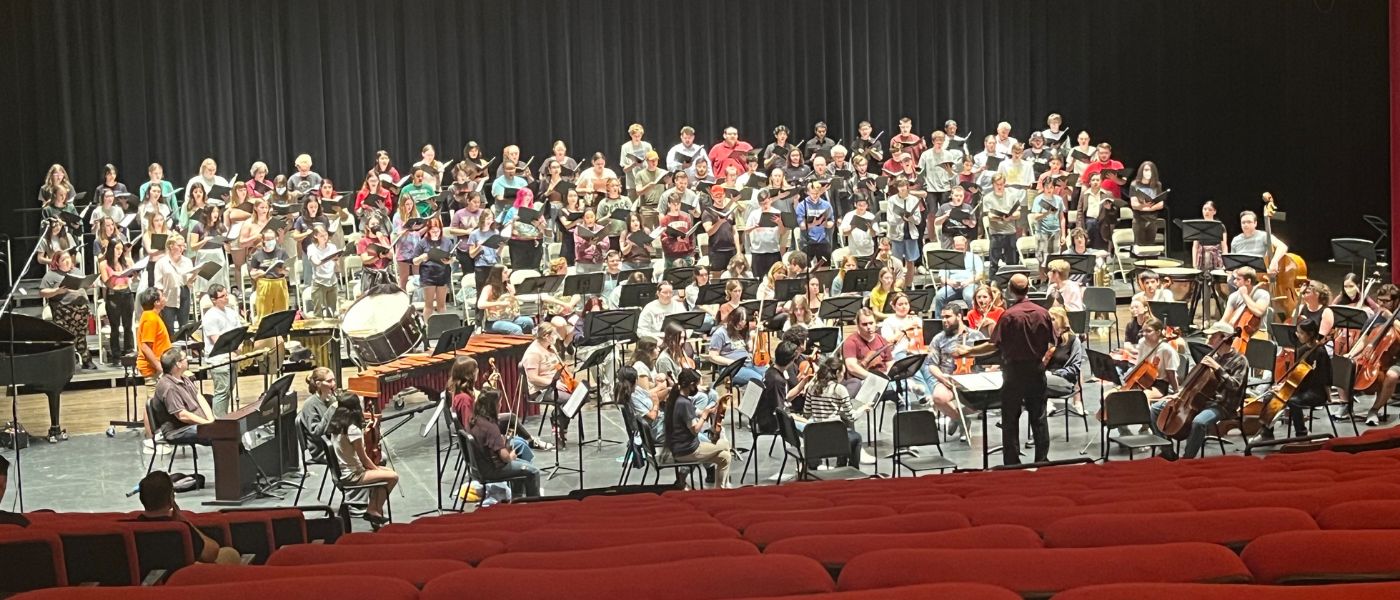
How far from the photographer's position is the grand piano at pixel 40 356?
12883 millimetres

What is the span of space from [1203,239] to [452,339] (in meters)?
9.27

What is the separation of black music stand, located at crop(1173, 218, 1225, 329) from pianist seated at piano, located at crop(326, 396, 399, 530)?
10271 mm

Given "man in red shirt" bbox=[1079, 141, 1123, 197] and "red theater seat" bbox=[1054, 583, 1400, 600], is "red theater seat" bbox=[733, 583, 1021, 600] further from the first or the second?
"man in red shirt" bbox=[1079, 141, 1123, 197]

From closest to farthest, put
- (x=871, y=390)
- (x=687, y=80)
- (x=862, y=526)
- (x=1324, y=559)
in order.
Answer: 1. (x=1324, y=559)
2. (x=862, y=526)
3. (x=871, y=390)
4. (x=687, y=80)

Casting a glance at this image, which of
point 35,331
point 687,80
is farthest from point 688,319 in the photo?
point 687,80

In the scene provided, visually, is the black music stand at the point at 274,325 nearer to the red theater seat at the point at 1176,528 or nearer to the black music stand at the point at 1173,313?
the black music stand at the point at 1173,313

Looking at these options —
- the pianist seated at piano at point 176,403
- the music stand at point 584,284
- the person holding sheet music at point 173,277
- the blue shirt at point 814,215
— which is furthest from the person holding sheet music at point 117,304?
the blue shirt at point 814,215

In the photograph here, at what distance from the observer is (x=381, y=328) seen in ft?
48.2

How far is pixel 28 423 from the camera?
14.4m

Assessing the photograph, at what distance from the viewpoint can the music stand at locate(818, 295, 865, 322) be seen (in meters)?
14.4

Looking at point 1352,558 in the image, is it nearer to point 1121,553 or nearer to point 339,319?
point 1121,553

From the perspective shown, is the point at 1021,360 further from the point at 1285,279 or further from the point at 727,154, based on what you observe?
the point at 727,154

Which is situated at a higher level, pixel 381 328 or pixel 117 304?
pixel 117 304

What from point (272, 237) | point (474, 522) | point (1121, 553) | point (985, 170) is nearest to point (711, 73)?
point (985, 170)
